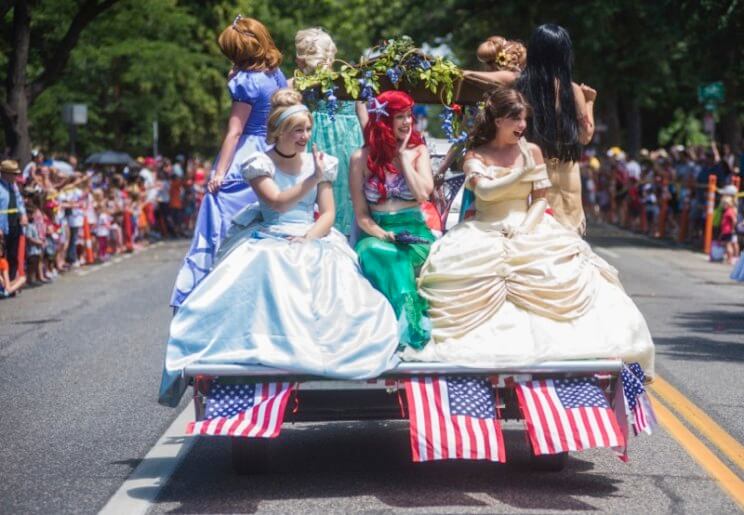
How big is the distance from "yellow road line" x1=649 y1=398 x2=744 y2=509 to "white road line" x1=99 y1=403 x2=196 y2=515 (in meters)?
2.84

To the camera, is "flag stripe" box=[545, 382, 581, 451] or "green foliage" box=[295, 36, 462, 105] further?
"green foliage" box=[295, 36, 462, 105]

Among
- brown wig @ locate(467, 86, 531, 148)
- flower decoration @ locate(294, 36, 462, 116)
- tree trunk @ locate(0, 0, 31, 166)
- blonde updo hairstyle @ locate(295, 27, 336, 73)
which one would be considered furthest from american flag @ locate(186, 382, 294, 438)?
tree trunk @ locate(0, 0, 31, 166)

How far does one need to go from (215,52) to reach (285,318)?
40.3m

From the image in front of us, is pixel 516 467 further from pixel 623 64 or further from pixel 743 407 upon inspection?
pixel 623 64

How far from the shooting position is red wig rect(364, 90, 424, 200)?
23.6ft

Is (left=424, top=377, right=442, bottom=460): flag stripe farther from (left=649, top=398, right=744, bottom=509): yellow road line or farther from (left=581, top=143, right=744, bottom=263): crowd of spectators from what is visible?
(left=581, top=143, right=744, bottom=263): crowd of spectators

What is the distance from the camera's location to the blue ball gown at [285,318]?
641 cm

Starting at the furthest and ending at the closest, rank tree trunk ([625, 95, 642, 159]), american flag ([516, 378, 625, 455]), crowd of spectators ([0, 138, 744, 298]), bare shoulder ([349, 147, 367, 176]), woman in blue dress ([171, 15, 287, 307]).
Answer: tree trunk ([625, 95, 642, 159])
crowd of spectators ([0, 138, 744, 298])
woman in blue dress ([171, 15, 287, 307])
bare shoulder ([349, 147, 367, 176])
american flag ([516, 378, 625, 455])

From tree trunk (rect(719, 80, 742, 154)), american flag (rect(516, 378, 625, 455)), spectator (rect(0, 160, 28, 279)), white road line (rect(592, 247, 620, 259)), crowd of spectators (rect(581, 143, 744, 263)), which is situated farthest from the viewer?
tree trunk (rect(719, 80, 742, 154))

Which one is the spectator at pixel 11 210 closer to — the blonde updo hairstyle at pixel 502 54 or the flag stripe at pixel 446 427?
the blonde updo hairstyle at pixel 502 54

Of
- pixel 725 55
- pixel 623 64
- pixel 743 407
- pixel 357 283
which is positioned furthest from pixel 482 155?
pixel 623 64

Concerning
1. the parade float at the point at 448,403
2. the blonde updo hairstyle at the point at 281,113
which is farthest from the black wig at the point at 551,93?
the parade float at the point at 448,403

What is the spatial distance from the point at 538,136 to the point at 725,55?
21773 millimetres

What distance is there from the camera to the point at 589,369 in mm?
6527
